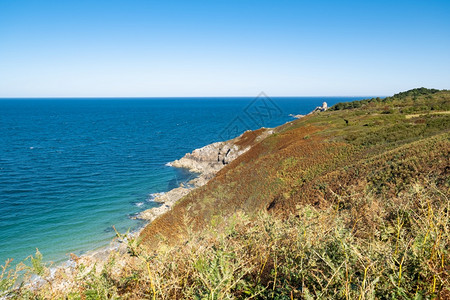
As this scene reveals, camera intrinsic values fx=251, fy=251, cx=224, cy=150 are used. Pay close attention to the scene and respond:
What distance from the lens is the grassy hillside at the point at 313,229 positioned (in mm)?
3590

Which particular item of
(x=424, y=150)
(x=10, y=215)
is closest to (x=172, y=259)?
(x=424, y=150)

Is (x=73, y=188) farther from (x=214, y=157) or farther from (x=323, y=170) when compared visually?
(x=323, y=170)

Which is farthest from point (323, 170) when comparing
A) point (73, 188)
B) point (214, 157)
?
point (73, 188)

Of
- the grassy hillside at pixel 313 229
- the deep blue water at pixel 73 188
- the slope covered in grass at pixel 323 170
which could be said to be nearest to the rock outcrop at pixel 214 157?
the deep blue water at pixel 73 188

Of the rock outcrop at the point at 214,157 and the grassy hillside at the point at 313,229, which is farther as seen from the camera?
the rock outcrop at the point at 214,157

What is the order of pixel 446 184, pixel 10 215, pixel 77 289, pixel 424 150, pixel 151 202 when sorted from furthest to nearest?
pixel 151 202
pixel 10 215
pixel 424 150
pixel 446 184
pixel 77 289

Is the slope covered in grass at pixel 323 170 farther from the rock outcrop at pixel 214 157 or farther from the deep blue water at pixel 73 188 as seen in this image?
the rock outcrop at pixel 214 157

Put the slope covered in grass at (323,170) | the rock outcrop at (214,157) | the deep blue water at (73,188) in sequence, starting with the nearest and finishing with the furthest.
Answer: the slope covered in grass at (323,170), the deep blue water at (73,188), the rock outcrop at (214,157)

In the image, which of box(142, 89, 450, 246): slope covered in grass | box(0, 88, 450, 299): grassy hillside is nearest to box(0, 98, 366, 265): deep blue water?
box(142, 89, 450, 246): slope covered in grass

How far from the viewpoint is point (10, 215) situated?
28.4 meters

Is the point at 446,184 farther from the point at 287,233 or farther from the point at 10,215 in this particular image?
the point at 10,215

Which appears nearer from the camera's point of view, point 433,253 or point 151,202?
point 433,253

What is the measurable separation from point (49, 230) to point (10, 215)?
23.5ft

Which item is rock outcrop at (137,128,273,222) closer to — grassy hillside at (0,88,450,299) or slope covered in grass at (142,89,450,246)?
grassy hillside at (0,88,450,299)
